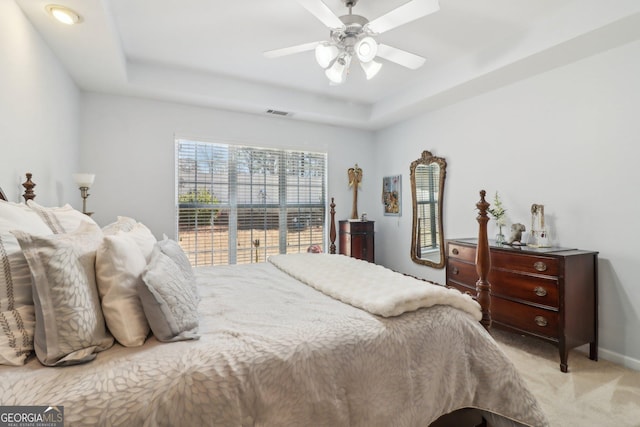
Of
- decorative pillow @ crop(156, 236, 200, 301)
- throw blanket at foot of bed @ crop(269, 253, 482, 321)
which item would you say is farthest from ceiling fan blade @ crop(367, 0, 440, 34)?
decorative pillow @ crop(156, 236, 200, 301)

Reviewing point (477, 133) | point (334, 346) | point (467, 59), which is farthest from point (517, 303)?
point (467, 59)

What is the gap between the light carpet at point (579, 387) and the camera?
5.88ft

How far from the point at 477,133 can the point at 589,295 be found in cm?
195

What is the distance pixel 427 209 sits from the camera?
4203 mm

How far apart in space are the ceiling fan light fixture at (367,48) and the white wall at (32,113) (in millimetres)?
2148

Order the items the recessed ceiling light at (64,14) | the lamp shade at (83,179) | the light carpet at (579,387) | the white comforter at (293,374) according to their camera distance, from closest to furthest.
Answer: the white comforter at (293,374)
the light carpet at (579,387)
the recessed ceiling light at (64,14)
the lamp shade at (83,179)

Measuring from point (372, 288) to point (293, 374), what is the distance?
0.71 m

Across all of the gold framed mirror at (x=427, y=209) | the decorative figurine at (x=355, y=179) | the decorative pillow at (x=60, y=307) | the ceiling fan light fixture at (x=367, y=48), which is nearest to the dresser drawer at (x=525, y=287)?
the gold framed mirror at (x=427, y=209)

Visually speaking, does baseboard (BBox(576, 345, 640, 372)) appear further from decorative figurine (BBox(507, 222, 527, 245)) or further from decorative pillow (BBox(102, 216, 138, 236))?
decorative pillow (BBox(102, 216, 138, 236))

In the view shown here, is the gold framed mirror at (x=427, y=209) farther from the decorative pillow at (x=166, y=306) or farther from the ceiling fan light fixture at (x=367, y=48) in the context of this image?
the decorative pillow at (x=166, y=306)

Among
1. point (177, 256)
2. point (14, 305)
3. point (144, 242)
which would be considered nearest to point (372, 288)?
point (177, 256)

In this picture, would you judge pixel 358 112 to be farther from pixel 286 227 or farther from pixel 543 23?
pixel 543 23

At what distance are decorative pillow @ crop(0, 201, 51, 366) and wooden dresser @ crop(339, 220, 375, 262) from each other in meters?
3.78

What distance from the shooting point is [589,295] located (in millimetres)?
2520
